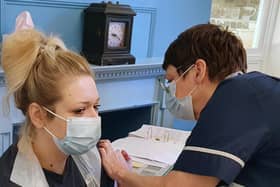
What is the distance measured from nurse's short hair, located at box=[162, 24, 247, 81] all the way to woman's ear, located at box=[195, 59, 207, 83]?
12 mm

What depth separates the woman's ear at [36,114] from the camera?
3.99 feet

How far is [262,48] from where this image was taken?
4.01 m

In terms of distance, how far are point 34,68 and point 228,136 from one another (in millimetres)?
631

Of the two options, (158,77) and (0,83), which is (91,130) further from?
(158,77)

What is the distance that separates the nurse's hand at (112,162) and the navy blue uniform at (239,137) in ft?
1.29

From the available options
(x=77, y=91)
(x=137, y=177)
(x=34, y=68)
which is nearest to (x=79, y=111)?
(x=77, y=91)

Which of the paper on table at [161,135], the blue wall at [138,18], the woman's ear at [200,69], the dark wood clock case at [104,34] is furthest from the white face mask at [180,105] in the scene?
the blue wall at [138,18]

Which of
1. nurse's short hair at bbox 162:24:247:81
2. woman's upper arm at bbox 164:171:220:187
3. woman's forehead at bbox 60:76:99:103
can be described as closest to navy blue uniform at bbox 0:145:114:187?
woman's forehead at bbox 60:76:99:103

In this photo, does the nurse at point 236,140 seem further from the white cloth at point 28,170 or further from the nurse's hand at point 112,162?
the white cloth at point 28,170

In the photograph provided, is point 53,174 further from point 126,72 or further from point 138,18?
point 138,18

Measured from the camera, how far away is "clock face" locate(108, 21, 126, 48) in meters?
2.01

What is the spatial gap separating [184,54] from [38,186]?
2.11 ft

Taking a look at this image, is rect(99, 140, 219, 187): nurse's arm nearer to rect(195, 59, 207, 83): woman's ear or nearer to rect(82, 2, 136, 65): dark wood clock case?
rect(195, 59, 207, 83): woman's ear

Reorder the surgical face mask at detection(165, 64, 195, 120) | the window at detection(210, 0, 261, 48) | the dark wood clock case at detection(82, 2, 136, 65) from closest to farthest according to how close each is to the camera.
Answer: the surgical face mask at detection(165, 64, 195, 120) < the dark wood clock case at detection(82, 2, 136, 65) < the window at detection(210, 0, 261, 48)
